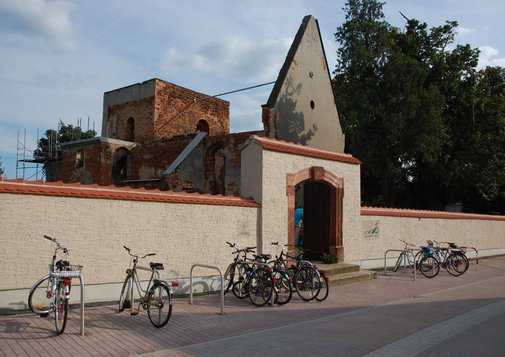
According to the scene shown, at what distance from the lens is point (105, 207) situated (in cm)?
852

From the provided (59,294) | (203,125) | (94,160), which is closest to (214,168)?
(94,160)

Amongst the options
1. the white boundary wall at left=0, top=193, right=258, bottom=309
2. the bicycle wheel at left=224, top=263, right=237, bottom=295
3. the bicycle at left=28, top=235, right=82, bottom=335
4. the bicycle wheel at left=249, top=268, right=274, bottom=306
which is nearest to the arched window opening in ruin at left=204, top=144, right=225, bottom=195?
the white boundary wall at left=0, top=193, right=258, bottom=309

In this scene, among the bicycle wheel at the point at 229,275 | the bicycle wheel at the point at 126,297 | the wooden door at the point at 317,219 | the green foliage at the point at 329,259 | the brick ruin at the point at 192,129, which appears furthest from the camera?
the brick ruin at the point at 192,129

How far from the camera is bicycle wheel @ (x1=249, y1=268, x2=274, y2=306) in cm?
901

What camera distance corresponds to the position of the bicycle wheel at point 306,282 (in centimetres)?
981

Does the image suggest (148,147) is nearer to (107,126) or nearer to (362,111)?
(107,126)

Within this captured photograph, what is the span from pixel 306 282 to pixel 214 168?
39.6 feet

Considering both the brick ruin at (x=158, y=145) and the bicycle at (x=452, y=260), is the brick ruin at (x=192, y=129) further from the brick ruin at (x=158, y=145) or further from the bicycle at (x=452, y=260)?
the bicycle at (x=452, y=260)

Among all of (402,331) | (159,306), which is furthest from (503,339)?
(159,306)

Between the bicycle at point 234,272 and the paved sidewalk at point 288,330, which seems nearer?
the paved sidewalk at point 288,330

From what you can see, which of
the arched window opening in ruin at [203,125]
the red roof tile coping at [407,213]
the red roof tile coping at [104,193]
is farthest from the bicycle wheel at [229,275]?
the arched window opening in ruin at [203,125]

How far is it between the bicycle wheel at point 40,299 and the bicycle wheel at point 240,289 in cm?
374

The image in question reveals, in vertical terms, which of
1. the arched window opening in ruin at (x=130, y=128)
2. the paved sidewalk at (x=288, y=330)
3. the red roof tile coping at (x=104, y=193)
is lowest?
the paved sidewalk at (x=288, y=330)

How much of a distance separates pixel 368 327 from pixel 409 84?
50.7 ft
